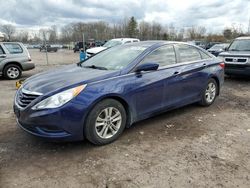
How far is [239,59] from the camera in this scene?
8.77 metres

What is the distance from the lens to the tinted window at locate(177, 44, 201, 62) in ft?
16.5

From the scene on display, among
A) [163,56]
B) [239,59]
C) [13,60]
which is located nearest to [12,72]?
[13,60]

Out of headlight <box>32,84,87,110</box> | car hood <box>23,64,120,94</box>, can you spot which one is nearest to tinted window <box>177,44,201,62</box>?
car hood <box>23,64,120,94</box>

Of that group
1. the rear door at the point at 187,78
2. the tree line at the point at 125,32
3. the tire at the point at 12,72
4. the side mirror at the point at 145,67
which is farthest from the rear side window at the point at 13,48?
the tree line at the point at 125,32

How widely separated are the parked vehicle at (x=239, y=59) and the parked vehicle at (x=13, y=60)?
7898 mm

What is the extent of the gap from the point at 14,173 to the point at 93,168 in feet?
3.15

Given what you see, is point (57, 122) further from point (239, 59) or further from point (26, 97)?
point (239, 59)

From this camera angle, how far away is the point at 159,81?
4.35 meters

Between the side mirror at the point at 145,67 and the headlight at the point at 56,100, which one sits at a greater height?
the side mirror at the point at 145,67

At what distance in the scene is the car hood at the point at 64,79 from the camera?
140 inches

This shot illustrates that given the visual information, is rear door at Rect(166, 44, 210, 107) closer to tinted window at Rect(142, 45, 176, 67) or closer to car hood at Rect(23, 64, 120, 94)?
tinted window at Rect(142, 45, 176, 67)

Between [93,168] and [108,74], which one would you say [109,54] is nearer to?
[108,74]

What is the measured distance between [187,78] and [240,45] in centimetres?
601

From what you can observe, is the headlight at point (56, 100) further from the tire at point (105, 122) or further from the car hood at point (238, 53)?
the car hood at point (238, 53)
